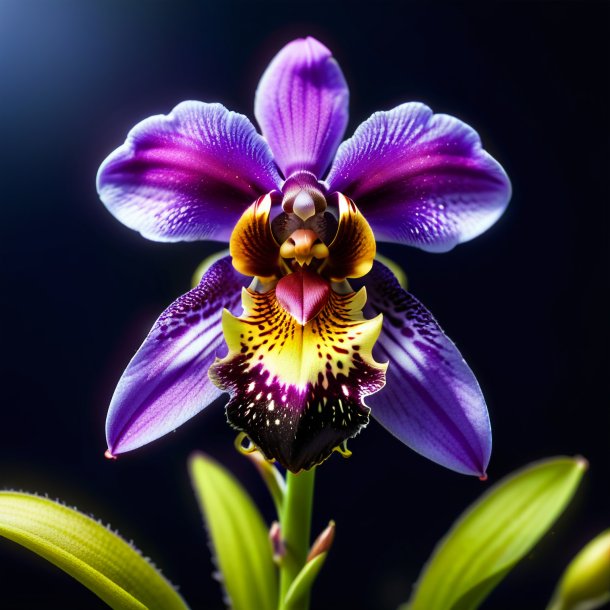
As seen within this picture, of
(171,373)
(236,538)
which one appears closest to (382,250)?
(236,538)

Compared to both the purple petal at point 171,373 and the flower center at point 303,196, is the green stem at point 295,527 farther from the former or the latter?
the flower center at point 303,196

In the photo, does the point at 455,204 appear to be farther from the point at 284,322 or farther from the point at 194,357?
the point at 194,357

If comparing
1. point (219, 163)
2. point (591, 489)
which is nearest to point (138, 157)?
point (219, 163)

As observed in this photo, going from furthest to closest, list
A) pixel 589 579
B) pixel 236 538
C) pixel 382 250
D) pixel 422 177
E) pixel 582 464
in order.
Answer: pixel 382 250, pixel 236 538, pixel 582 464, pixel 422 177, pixel 589 579

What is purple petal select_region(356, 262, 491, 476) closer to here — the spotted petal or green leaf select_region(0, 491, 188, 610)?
the spotted petal

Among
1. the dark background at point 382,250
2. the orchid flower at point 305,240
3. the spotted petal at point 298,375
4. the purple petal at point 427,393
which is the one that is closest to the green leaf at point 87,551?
the orchid flower at point 305,240

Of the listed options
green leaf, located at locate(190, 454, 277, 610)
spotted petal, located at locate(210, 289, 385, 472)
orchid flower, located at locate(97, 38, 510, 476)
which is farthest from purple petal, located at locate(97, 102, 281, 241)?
green leaf, located at locate(190, 454, 277, 610)

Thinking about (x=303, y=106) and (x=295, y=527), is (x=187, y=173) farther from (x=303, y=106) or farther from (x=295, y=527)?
(x=295, y=527)
